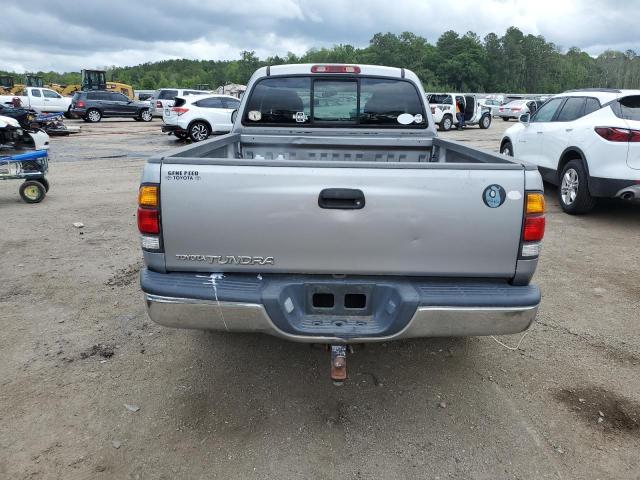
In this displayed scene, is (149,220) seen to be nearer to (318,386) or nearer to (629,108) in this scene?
(318,386)

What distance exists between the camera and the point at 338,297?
2.68m

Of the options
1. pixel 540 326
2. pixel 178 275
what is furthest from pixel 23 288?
pixel 540 326

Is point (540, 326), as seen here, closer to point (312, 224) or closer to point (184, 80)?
point (312, 224)

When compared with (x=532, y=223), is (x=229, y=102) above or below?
above

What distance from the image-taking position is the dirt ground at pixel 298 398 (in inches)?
102

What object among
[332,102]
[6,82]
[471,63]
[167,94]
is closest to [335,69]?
[332,102]

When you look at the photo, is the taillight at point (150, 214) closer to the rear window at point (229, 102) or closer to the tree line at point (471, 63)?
the rear window at point (229, 102)

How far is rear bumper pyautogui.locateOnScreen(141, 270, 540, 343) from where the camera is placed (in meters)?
2.56

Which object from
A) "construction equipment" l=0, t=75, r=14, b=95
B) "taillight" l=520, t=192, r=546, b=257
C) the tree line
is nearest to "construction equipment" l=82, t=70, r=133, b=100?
"construction equipment" l=0, t=75, r=14, b=95

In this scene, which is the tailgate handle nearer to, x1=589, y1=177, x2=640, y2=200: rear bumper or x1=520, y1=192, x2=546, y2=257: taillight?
x1=520, y1=192, x2=546, y2=257: taillight

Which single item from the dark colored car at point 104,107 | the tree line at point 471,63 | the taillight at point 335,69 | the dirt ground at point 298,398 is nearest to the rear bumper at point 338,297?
the dirt ground at point 298,398

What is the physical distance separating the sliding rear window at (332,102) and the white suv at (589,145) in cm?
335

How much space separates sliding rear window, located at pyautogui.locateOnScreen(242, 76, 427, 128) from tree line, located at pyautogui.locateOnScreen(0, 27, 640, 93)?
90.9 m

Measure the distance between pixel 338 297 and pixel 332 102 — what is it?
104 inches
